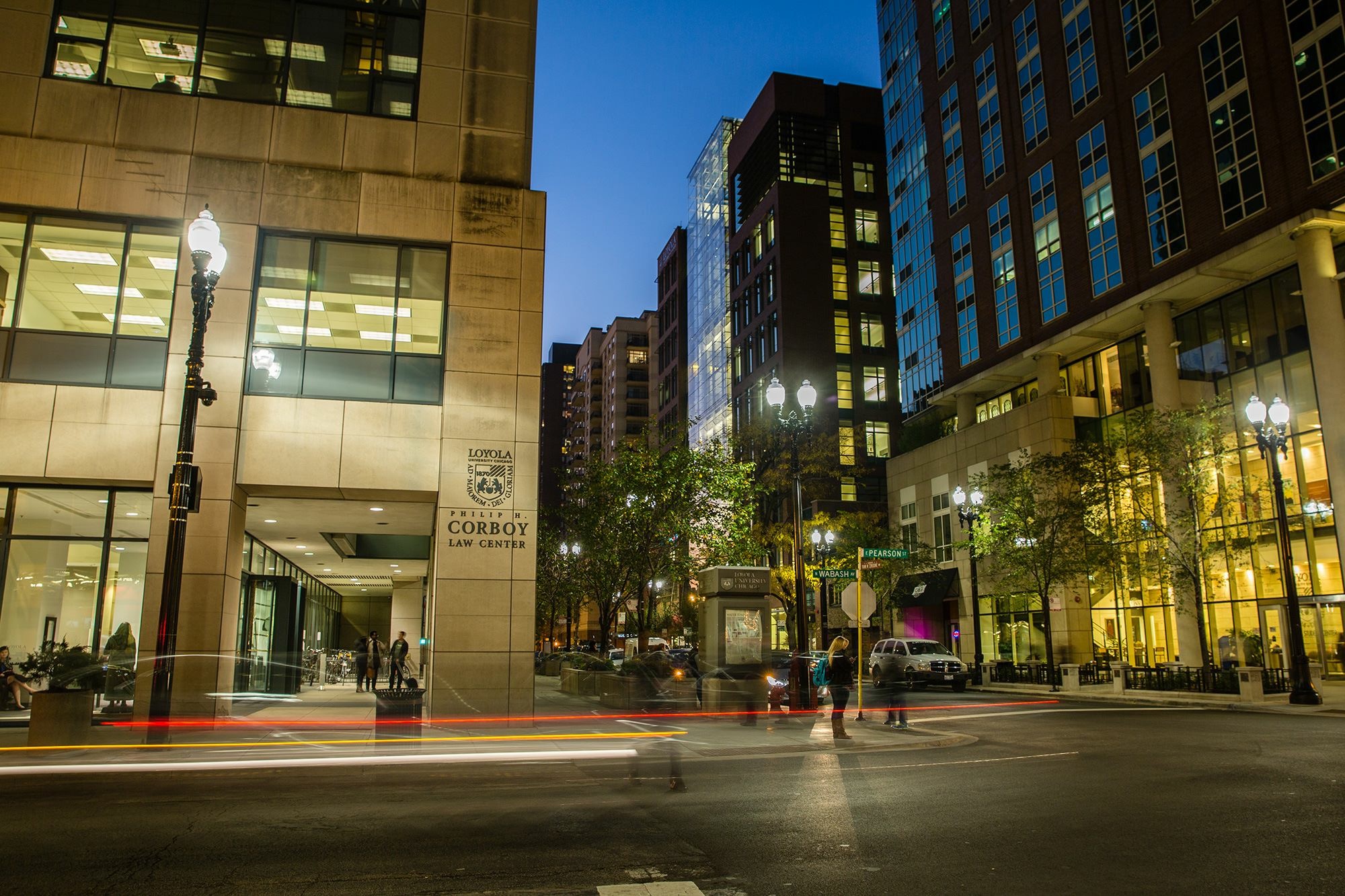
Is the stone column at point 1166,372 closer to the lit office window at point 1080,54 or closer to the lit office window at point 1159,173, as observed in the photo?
the lit office window at point 1159,173

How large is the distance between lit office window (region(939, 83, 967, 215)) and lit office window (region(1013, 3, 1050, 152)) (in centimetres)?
600

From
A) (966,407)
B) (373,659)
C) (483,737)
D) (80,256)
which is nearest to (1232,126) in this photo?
(966,407)

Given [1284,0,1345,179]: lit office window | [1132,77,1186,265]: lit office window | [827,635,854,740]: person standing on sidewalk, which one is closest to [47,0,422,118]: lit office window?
[827,635,854,740]: person standing on sidewalk

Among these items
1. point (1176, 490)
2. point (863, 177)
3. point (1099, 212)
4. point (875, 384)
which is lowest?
point (1176, 490)

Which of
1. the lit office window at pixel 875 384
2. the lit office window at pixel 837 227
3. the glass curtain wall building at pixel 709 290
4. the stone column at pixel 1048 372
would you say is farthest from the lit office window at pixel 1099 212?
the glass curtain wall building at pixel 709 290

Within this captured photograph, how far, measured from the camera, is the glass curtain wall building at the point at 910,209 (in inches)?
2549

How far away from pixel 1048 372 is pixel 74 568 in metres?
44.3

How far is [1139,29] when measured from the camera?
41656 millimetres

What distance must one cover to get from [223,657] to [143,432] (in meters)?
4.70

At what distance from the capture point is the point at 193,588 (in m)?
17.0

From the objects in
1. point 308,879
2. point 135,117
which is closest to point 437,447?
point 135,117

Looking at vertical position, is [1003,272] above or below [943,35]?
below

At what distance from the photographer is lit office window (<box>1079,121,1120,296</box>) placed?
43000mm

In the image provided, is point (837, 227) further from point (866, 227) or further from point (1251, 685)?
point (1251, 685)
